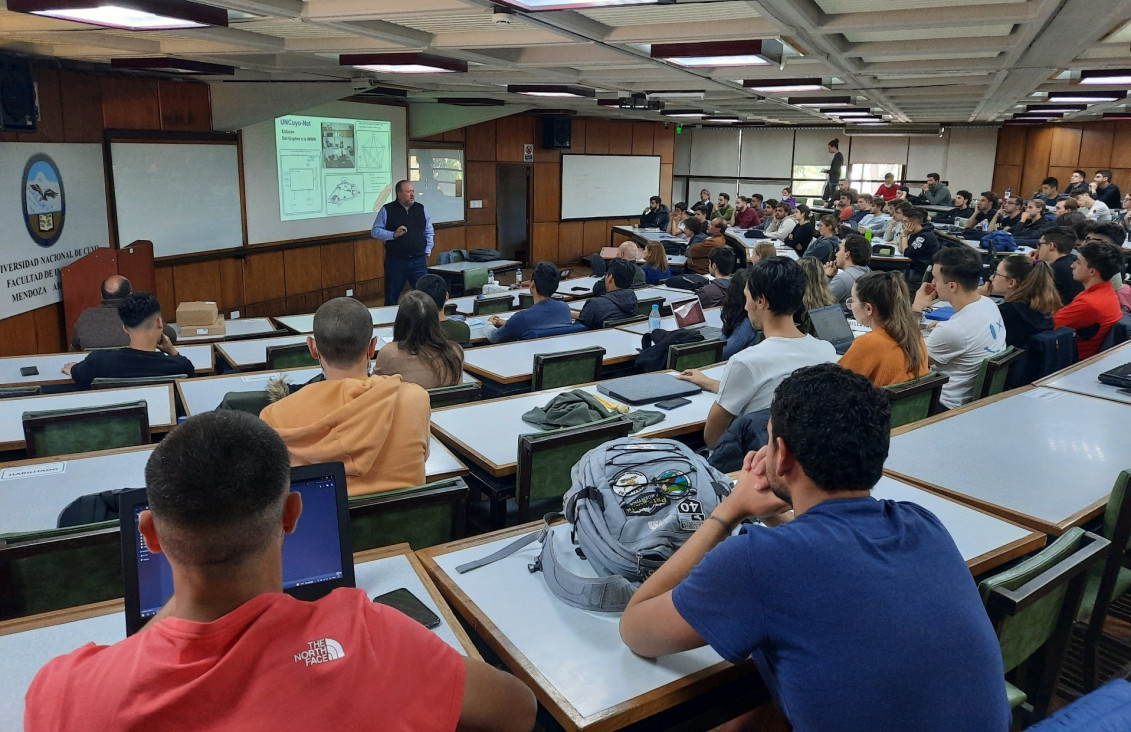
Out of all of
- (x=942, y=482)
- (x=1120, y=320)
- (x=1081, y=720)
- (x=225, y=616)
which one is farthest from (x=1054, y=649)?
(x=1120, y=320)

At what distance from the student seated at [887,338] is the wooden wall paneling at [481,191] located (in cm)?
988

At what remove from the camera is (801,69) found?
229 inches

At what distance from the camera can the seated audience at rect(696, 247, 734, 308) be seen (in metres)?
6.15

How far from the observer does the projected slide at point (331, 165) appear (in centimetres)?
903

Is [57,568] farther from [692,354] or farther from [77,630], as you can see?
[692,354]

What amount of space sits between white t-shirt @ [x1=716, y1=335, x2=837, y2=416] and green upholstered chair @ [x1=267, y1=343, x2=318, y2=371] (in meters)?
2.34

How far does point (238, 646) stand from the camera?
0.99 metres

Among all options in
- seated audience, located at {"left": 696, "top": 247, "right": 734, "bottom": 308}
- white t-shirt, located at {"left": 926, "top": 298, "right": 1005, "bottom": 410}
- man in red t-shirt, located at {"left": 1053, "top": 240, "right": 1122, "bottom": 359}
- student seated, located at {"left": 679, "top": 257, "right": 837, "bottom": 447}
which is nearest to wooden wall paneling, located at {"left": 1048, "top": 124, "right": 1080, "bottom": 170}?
seated audience, located at {"left": 696, "top": 247, "right": 734, "bottom": 308}

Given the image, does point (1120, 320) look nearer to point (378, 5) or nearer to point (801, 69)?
point (801, 69)

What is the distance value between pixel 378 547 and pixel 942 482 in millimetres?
1789

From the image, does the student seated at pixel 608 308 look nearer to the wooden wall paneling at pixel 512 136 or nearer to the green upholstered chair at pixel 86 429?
the green upholstered chair at pixel 86 429

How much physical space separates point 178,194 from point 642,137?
10.6 metres

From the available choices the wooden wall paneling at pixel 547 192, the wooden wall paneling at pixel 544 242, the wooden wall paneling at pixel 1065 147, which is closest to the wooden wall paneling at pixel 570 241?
the wooden wall paneling at pixel 544 242

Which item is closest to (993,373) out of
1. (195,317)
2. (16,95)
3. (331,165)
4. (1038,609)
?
(1038,609)
